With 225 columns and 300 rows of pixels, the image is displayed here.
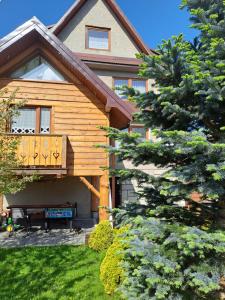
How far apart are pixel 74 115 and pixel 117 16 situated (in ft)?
28.5

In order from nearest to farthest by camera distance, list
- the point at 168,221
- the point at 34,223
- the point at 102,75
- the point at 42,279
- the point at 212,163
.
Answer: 1. the point at 212,163
2. the point at 168,221
3. the point at 42,279
4. the point at 34,223
5. the point at 102,75

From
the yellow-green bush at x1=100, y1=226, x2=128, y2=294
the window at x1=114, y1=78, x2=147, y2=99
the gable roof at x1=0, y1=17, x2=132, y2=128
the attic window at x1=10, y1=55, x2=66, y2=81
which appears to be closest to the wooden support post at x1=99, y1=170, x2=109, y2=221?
the gable roof at x1=0, y1=17, x2=132, y2=128

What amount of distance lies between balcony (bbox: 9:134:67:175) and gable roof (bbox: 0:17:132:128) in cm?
211

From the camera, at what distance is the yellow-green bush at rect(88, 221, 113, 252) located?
7977 mm

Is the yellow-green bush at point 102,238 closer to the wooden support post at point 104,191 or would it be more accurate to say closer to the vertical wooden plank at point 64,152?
the wooden support post at point 104,191

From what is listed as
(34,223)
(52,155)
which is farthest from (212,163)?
(34,223)

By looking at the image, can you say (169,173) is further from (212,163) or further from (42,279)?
(42,279)

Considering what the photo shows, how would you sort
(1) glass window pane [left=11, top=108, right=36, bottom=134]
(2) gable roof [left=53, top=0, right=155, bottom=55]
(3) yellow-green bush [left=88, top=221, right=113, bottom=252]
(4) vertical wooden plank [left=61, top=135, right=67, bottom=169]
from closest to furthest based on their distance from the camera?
1. (3) yellow-green bush [left=88, top=221, right=113, bottom=252]
2. (4) vertical wooden plank [left=61, top=135, right=67, bottom=169]
3. (1) glass window pane [left=11, top=108, right=36, bottom=134]
4. (2) gable roof [left=53, top=0, right=155, bottom=55]

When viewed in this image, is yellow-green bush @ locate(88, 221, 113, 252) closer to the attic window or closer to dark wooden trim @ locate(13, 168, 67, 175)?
dark wooden trim @ locate(13, 168, 67, 175)


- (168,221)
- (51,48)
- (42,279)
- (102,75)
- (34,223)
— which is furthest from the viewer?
(102,75)

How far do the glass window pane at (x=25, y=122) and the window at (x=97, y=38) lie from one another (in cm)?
698

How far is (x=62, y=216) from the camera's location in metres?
10.4

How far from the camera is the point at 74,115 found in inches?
430

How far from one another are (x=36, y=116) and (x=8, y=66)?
79.3 inches
